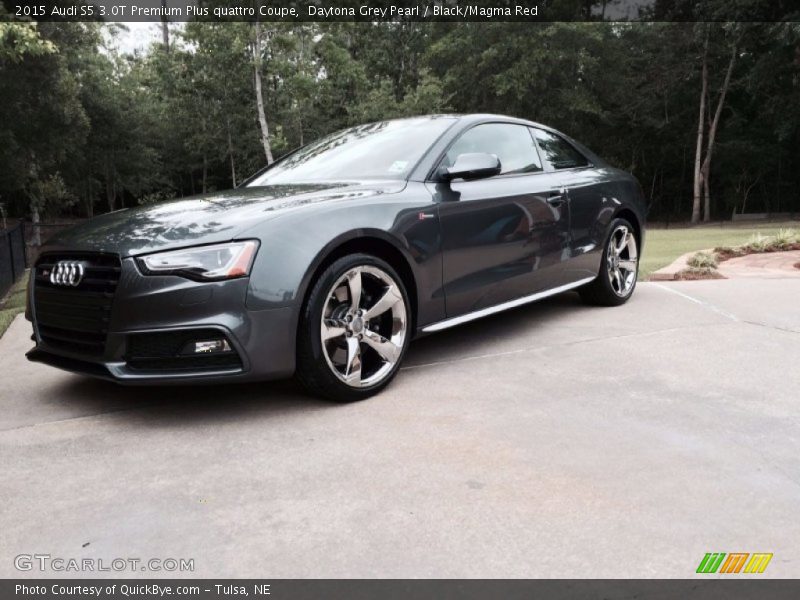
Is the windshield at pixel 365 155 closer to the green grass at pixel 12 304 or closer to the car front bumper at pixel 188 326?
the car front bumper at pixel 188 326

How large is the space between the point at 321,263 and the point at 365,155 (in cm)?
133

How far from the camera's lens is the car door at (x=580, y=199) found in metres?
5.21

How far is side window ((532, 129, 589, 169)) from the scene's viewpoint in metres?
5.32

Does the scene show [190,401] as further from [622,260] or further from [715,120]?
[715,120]

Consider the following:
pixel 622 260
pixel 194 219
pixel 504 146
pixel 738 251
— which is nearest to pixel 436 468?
pixel 194 219

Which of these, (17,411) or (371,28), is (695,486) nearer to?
(17,411)

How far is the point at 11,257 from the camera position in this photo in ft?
34.9

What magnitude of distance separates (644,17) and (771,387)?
32.6 metres

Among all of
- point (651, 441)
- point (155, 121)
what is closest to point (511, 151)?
point (651, 441)

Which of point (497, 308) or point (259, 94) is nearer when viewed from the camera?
point (497, 308)

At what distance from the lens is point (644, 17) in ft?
105

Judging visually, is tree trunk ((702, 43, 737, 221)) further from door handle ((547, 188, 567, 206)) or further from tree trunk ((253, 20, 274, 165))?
door handle ((547, 188, 567, 206))

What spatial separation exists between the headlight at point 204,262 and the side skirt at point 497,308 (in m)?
1.23

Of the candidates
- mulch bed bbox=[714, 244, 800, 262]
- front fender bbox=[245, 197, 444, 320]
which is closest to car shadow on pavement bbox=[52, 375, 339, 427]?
front fender bbox=[245, 197, 444, 320]
